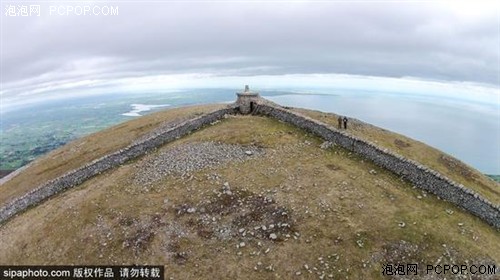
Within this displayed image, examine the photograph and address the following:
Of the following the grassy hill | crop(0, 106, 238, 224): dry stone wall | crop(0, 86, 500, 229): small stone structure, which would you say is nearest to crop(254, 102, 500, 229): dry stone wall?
crop(0, 86, 500, 229): small stone structure

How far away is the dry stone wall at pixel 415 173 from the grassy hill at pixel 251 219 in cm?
81

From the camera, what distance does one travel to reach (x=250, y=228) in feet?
91.0

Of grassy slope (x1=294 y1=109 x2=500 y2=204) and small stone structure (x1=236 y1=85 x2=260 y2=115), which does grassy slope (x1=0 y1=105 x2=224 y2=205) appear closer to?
small stone structure (x1=236 y1=85 x2=260 y2=115)

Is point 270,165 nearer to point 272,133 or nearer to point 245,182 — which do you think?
point 245,182

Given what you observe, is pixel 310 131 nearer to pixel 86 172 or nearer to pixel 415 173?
pixel 415 173

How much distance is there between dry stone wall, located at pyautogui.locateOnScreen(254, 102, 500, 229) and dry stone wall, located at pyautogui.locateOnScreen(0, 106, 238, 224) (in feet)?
49.7

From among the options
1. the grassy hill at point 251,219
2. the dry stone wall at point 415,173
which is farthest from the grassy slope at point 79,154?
the dry stone wall at point 415,173

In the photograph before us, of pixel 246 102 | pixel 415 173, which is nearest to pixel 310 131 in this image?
pixel 246 102

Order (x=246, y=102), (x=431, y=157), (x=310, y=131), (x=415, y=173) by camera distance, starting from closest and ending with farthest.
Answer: (x=415, y=173)
(x=310, y=131)
(x=246, y=102)
(x=431, y=157)

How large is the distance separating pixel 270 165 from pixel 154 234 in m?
12.3

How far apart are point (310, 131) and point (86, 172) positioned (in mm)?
23729

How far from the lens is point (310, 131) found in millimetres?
43438

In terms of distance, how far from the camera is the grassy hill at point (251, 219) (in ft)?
82.6

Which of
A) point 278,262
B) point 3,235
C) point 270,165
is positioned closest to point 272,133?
point 270,165
